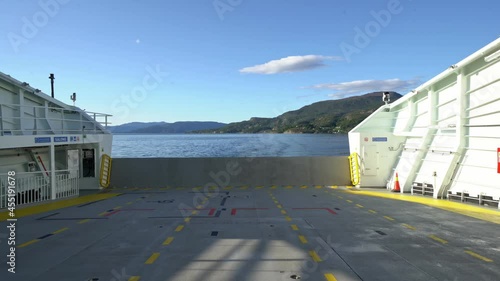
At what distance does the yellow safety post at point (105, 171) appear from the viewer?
710 inches

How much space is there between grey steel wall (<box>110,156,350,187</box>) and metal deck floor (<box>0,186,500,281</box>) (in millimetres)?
6005

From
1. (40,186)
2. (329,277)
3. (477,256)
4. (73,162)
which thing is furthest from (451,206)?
(40,186)

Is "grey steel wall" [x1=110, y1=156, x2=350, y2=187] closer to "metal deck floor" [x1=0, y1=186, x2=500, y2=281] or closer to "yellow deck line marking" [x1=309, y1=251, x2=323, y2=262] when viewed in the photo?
"metal deck floor" [x1=0, y1=186, x2=500, y2=281]

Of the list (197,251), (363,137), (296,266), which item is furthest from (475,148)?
(197,251)

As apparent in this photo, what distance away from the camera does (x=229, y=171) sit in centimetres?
1909

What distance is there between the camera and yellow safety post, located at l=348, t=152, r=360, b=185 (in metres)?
18.2

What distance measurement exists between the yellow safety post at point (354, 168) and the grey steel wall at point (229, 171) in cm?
31

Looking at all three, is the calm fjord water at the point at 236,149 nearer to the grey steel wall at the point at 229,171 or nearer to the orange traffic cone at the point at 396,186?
the grey steel wall at the point at 229,171

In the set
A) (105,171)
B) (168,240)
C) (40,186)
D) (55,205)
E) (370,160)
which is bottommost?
(55,205)

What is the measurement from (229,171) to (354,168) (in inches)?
274

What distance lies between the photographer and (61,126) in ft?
58.0

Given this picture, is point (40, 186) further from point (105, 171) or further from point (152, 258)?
point (152, 258)

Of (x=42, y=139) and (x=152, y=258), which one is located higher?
(x=42, y=139)

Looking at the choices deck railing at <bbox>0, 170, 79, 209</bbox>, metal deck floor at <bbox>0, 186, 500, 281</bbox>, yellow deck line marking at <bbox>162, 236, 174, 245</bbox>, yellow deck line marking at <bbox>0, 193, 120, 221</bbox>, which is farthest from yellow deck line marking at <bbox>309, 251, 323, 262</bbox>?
deck railing at <bbox>0, 170, 79, 209</bbox>
